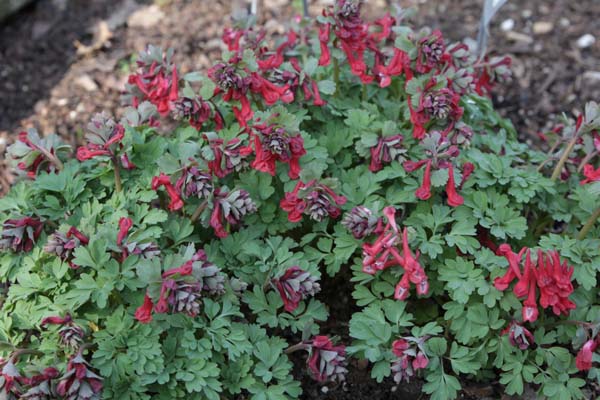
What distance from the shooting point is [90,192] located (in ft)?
9.30

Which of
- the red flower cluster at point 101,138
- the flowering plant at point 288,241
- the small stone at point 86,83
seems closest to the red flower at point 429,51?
the flowering plant at point 288,241

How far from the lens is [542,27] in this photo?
15.8 feet

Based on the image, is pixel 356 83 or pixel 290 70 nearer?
pixel 290 70

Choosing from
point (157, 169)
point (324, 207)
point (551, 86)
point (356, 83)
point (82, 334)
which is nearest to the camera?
point (82, 334)

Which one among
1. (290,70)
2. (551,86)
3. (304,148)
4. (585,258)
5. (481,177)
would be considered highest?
(290,70)

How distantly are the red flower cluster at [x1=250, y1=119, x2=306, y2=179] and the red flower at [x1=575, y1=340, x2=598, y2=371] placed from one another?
1.23 m

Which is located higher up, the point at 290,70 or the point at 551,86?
the point at 290,70

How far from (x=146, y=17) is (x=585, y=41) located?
9.91ft

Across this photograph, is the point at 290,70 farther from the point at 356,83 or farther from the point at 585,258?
the point at 585,258

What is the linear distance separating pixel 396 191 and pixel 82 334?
4.30ft

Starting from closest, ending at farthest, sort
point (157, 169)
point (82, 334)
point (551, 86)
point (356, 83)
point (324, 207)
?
point (82, 334) → point (324, 207) → point (157, 169) → point (356, 83) → point (551, 86)

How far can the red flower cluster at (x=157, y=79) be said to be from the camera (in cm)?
298

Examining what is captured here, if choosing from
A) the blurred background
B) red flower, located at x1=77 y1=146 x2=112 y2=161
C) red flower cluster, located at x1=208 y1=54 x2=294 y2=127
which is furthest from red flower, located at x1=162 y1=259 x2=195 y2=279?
the blurred background

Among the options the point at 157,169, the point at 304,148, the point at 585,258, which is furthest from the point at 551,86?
the point at 157,169
